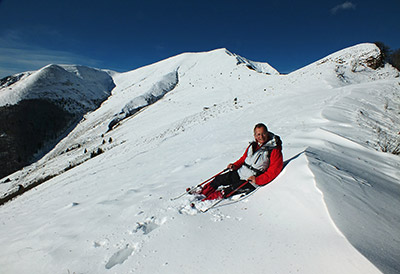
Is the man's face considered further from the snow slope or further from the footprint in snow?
the snow slope

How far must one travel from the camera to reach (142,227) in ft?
9.99

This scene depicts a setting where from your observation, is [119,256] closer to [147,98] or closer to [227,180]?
[227,180]

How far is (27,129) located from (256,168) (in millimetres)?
88595

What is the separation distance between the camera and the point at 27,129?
66.0 meters

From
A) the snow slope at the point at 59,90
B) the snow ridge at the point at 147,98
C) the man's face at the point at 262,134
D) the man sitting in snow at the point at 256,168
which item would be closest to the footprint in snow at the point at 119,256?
the man sitting in snow at the point at 256,168

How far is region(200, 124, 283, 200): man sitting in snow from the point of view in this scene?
352 centimetres

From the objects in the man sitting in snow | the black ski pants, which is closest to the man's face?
the man sitting in snow

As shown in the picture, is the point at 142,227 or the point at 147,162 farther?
the point at 147,162

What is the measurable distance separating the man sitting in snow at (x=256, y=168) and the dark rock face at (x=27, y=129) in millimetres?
64129

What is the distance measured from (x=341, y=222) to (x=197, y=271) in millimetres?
1754

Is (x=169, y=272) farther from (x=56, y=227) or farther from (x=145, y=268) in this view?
(x=56, y=227)

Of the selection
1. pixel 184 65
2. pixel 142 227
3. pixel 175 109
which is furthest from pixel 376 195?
pixel 184 65

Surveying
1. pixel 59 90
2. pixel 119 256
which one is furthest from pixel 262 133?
pixel 59 90

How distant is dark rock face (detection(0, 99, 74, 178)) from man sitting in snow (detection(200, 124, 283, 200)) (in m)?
64.1
